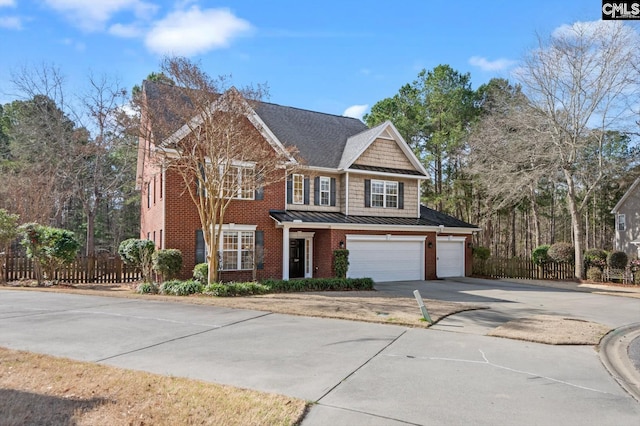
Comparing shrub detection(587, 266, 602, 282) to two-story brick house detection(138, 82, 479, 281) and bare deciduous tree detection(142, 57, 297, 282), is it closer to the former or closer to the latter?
two-story brick house detection(138, 82, 479, 281)

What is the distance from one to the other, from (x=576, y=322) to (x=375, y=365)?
7358 millimetres

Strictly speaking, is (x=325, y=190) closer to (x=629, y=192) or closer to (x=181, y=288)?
(x=181, y=288)

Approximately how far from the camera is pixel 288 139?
837 inches

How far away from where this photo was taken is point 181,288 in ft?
48.2

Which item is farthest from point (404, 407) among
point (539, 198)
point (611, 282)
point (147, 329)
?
point (539, 198)

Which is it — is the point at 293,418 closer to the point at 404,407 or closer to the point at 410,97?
the point at 404,407

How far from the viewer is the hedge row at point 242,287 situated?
47.7 feet

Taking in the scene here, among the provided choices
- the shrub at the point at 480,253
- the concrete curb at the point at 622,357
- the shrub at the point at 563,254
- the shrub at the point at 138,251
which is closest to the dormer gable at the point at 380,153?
the shrub at the point at 480,253

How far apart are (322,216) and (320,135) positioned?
5.44 m

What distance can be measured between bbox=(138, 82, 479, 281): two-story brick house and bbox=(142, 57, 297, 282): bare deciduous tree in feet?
3.59

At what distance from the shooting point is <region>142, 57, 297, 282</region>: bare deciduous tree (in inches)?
567

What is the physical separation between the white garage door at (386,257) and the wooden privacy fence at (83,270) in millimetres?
10119

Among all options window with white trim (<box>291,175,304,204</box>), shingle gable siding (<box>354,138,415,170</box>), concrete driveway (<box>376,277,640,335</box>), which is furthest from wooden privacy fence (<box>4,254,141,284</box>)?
shingle gable siding (<box>354,138,415,170</box>)

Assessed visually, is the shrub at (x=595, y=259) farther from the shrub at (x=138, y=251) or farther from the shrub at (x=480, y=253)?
the shrub at (x=138, y=251)
